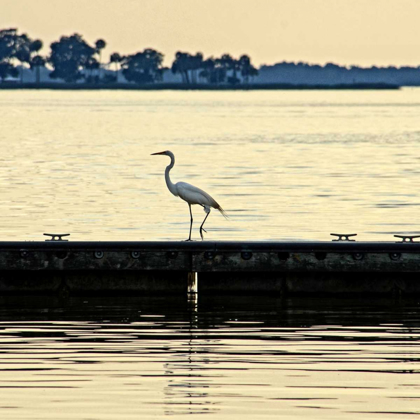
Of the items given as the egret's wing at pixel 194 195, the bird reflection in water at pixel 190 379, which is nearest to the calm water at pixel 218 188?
the egret's wing at pixel 194 195

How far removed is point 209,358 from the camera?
48.2 ft

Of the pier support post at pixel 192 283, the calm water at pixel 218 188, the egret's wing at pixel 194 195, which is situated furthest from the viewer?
the calm water at pixel 218 188

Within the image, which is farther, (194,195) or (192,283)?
(194,195)

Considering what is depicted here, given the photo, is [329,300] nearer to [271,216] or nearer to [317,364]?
[317,364]

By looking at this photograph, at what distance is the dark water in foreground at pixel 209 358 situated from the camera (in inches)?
486

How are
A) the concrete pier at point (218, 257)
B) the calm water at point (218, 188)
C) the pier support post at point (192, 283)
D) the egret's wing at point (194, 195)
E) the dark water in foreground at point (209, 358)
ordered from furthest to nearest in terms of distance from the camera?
the calm water at point (218, 188) < the egret's wing at point (194, 195) < the pier support post at point (192, 283) < the concrete pier at point (218, 257) < the dark water in foreground at point (209, 358)

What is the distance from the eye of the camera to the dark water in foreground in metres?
12.4

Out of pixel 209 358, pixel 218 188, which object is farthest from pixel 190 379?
pixel 218 188

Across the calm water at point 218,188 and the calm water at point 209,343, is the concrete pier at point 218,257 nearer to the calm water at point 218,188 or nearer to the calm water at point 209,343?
the calm water at point 209,343

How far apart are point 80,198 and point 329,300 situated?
859 inches

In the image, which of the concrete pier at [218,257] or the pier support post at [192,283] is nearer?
the concrete pier at [218,257]

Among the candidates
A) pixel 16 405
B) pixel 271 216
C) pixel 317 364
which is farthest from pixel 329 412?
pixel 271 216

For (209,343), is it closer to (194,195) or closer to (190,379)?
(190,379)

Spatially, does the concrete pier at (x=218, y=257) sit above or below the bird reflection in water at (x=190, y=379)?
above
